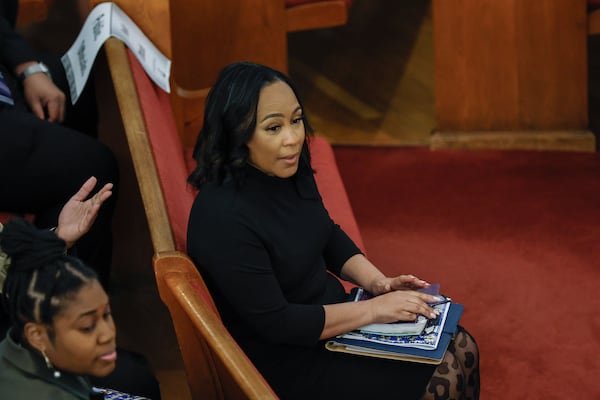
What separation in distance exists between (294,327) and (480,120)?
1624 millimetres

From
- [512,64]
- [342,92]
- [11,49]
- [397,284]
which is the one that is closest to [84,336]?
[397,284]

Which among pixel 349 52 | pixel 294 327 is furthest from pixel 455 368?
pixel 349 52

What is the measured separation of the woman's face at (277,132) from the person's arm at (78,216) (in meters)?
0.21

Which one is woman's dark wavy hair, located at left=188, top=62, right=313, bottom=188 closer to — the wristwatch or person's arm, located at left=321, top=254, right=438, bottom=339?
person's arm, located at left=321, top=254, right=438, bottom=339

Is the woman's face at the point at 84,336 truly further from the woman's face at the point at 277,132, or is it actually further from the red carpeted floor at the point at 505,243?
Answer: the red carpeted floor at the point at 505,243

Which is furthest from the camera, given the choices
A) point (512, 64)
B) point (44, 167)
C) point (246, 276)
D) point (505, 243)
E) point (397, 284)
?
point (512, 64)

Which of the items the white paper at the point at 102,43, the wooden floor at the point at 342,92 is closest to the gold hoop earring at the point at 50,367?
the white paper at the point at 102,43

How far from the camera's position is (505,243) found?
2211 millimetres

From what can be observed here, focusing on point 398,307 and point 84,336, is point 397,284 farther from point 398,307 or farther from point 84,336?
point 84,336

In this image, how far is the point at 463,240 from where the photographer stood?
225 cm

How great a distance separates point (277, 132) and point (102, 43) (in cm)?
56

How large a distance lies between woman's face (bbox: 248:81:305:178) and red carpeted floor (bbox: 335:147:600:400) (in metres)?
0.60

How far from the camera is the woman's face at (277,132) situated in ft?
4.27

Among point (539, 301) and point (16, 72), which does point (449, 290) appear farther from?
point (16, 72)
